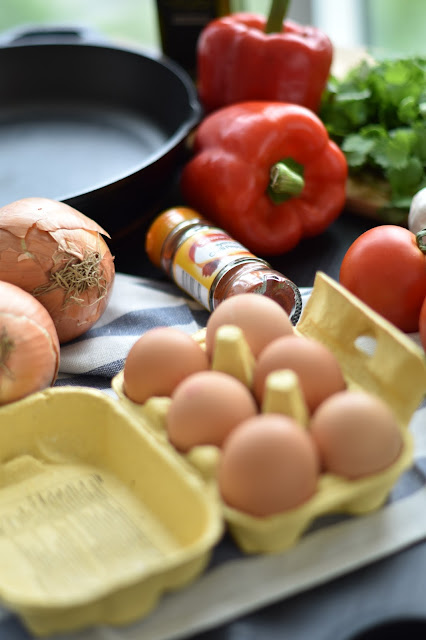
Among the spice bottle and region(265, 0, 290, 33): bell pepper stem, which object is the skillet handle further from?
the spice bottle

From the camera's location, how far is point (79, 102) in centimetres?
126

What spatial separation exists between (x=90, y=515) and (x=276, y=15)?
2.77ft

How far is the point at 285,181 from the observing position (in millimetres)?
906

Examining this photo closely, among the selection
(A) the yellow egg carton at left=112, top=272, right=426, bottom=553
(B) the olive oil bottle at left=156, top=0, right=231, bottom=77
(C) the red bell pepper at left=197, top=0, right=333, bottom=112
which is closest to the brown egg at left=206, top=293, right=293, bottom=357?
(A) the yellow egg carton at left=112, top=272, right=426, bottom=553

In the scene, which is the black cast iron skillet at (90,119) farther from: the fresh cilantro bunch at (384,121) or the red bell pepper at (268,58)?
the fresh cilantro bunch at (384,121)

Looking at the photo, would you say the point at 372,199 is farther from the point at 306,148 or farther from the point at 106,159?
the point at 106,159

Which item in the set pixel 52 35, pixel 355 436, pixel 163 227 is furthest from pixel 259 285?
pixel 52 35

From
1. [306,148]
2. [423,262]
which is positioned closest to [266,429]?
[423,262]

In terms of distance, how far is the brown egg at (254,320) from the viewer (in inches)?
22.9

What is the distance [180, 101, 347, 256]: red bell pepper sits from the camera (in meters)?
0.92

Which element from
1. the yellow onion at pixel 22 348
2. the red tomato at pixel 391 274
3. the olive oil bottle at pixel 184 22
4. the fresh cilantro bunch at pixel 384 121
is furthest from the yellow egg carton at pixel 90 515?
the olive oil bottle at pixel 184 22

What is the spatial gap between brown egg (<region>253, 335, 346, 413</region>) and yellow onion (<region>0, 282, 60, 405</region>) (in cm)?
20

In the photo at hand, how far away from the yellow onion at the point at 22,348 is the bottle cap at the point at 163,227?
0.27m

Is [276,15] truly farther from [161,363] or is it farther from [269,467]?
[269,467]
